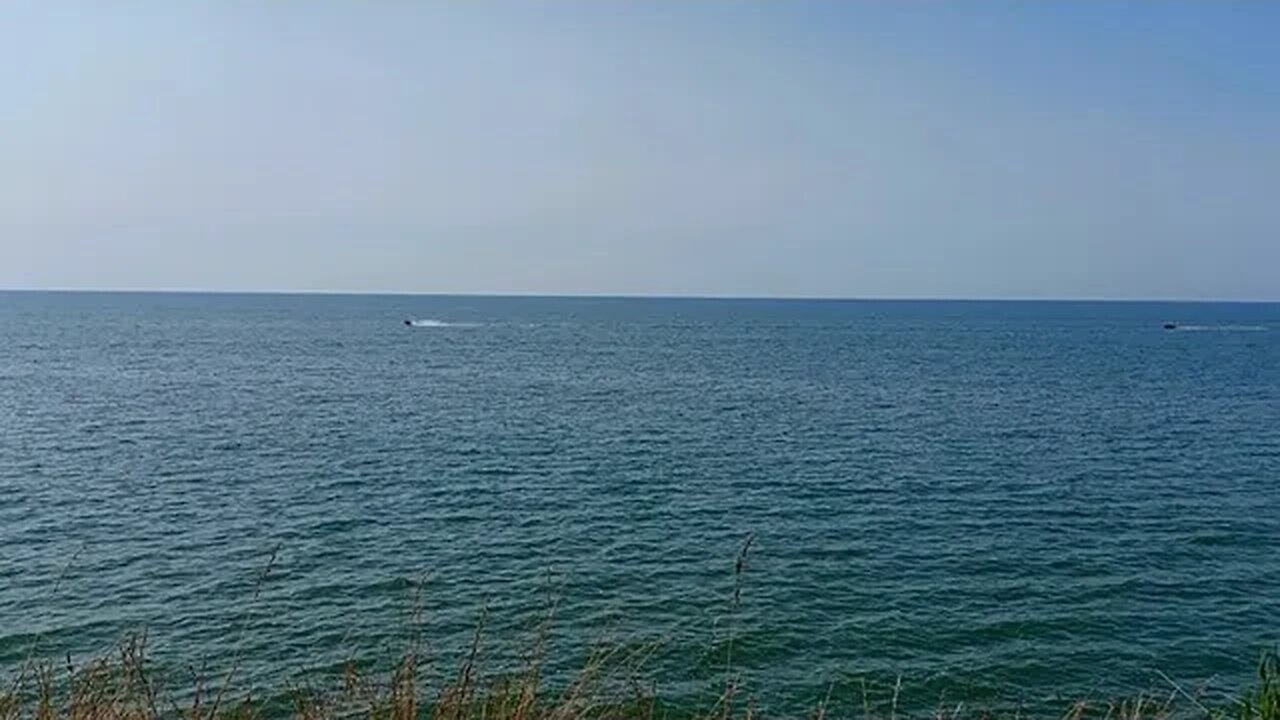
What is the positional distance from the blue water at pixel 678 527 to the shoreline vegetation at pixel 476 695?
69 cm

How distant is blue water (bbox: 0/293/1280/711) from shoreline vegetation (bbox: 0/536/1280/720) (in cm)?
69

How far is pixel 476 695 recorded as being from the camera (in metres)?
15.2

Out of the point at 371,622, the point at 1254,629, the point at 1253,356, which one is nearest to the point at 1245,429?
the point at 1254,629

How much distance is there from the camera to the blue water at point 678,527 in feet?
77.6

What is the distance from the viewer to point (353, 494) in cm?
3866

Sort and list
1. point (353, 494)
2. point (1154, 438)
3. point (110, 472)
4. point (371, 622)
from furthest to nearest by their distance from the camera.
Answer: point (1154, 438), point (110, 472), point (353, 494), point (371, 622)

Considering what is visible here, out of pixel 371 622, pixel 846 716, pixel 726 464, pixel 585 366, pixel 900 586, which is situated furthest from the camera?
pixel 585 366

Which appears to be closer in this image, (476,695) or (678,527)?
(476,695)

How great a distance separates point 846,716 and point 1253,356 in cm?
12849

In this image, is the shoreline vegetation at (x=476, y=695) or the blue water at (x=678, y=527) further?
the blue water at (x=678, y=527)

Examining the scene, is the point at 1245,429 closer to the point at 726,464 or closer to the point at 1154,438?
the point at 1154,438

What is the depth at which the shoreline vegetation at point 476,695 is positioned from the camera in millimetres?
5871

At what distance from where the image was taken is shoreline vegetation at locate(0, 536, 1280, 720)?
5.87 meters

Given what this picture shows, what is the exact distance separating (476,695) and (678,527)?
1934cm
